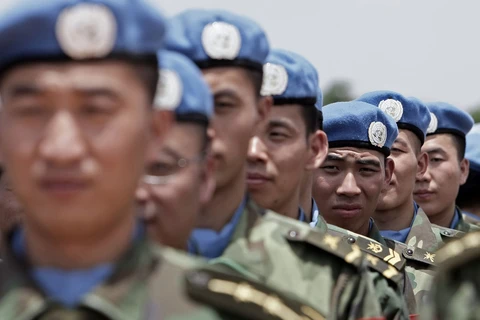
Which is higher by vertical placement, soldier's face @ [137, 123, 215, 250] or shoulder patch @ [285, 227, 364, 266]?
soldier's face @ [137, 123, 215, 250]

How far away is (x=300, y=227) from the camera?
4.84 meters

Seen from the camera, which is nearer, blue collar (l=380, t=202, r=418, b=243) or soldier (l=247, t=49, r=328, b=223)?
soldier (l=247, t=49, r=328, b=223)

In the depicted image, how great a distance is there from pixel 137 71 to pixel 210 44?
1527 mm

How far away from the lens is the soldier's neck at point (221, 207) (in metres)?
4.77

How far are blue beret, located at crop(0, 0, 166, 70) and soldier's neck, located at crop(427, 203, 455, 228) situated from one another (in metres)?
6.30

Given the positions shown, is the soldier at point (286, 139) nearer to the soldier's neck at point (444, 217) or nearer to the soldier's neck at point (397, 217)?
the soldier's neck at point (397, 217)

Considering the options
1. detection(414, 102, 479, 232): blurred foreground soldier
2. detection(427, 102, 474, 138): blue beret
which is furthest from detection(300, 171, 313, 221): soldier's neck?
detection(427, 102, 474, 138): blue beret

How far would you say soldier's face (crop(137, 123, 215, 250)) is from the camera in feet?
14.2

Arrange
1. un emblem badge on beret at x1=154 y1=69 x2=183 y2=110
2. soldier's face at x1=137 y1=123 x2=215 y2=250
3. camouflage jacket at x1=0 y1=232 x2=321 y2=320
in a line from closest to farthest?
1. camouflage jacket at x1=0 y1=232 x2=321 y2=320
2. un emblem badge on beret at x1=154 y1=69 x2=183 y2=110
3. soldier's face at x1=137 y1=123 x2=215 y2=250

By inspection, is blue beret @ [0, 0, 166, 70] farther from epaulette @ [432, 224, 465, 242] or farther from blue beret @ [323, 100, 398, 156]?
epaulette @ [432, 224, 465, 242]

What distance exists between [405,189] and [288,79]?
2723mm

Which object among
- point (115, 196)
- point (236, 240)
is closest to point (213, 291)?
point (115, 196)

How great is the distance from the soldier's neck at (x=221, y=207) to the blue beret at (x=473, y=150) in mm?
6503

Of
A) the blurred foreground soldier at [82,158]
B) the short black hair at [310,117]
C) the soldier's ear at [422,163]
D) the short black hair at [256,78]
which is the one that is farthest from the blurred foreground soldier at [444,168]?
the blurred foreground soldier at [82,158]
